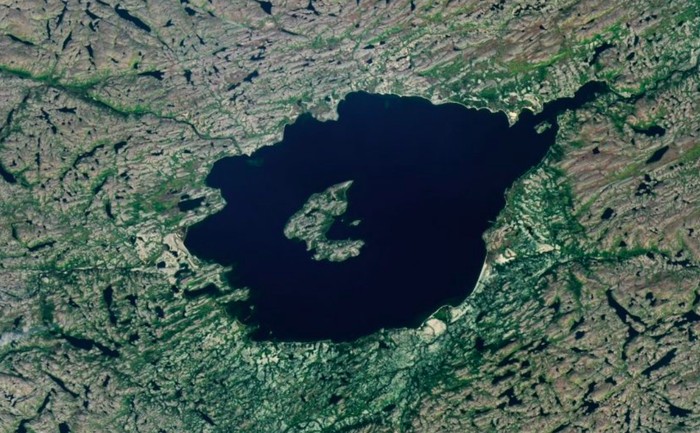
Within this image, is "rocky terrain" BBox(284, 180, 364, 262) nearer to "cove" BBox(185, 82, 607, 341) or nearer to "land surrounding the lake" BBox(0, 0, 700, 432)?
"cove" BBox(185, 82, 607, 341)

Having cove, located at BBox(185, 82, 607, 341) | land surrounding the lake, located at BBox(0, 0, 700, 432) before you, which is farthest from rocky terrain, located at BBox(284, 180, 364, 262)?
land surrounding the lake, located at BBox(0, 0, 700, 432)

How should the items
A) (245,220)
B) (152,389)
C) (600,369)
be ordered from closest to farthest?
(600,369) < (152,389) < (245,220)

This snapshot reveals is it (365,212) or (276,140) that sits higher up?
(276,140)

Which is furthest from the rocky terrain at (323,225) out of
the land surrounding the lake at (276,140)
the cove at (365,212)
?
the land surrounding the lake at (276,140)

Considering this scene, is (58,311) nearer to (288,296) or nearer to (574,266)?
(288,296)

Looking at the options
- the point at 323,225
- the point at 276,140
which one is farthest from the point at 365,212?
the point at 276,140

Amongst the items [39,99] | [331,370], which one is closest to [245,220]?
[331,370]

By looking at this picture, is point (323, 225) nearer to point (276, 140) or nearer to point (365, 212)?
point (365, 212)
